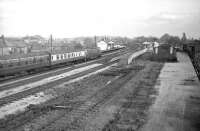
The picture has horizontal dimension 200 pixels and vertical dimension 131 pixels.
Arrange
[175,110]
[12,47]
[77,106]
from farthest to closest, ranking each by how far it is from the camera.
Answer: [12,47], [77,106], [175,110]

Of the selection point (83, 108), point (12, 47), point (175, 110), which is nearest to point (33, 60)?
point (83, 108)

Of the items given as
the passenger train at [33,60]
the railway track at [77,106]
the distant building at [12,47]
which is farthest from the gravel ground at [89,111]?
the distant building at [12,47]

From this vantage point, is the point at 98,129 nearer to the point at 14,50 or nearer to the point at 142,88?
the point at 142,88

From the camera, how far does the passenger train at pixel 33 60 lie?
82.1ft

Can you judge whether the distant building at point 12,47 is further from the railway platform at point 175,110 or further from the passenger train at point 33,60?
the railway platform at point 175,110

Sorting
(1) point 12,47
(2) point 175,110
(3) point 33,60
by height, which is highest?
Result: (1) point 12,47

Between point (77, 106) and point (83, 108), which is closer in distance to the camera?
point (83, 108)

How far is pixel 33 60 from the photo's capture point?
29.6 metres

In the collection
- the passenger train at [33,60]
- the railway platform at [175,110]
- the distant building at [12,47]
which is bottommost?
the railway platform at [175,110]

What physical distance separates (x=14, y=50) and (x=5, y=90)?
61.5 metres

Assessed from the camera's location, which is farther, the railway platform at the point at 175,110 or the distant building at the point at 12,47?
the distant building at the point at 12,47

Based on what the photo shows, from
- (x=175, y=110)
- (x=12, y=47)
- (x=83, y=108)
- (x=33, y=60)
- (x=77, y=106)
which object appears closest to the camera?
(x=175, y=110)

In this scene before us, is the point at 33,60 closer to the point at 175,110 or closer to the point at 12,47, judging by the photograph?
the point at 175,110

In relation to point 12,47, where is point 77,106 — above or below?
below
